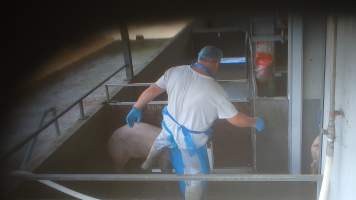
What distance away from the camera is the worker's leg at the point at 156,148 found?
2.30 meters

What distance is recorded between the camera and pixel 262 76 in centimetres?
269

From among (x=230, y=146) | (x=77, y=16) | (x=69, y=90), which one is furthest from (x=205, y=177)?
(x=69, y=90)

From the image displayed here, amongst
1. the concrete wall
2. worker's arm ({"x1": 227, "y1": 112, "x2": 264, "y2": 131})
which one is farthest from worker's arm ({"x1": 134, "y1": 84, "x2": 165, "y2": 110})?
the concrete wall

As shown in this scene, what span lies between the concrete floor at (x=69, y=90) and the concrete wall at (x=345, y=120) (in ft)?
3.06

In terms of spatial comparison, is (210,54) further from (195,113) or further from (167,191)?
(167,191)

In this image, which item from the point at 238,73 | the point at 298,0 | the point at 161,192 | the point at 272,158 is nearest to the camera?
the point at 298,0

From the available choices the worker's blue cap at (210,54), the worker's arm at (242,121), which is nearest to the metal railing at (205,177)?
the worker's arm at (242,121)

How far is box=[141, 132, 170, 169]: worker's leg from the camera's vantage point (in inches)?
90.5

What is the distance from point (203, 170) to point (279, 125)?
67 centimetres

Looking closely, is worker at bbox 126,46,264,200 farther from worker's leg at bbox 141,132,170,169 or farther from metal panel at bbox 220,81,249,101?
metal panel at bbox 220,81,249,101

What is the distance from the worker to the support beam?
1.14ft

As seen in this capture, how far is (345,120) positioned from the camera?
1.19 m

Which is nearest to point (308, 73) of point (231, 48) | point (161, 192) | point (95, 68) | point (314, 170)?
point (314, 170)

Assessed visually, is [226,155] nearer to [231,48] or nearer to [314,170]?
[314,170]
